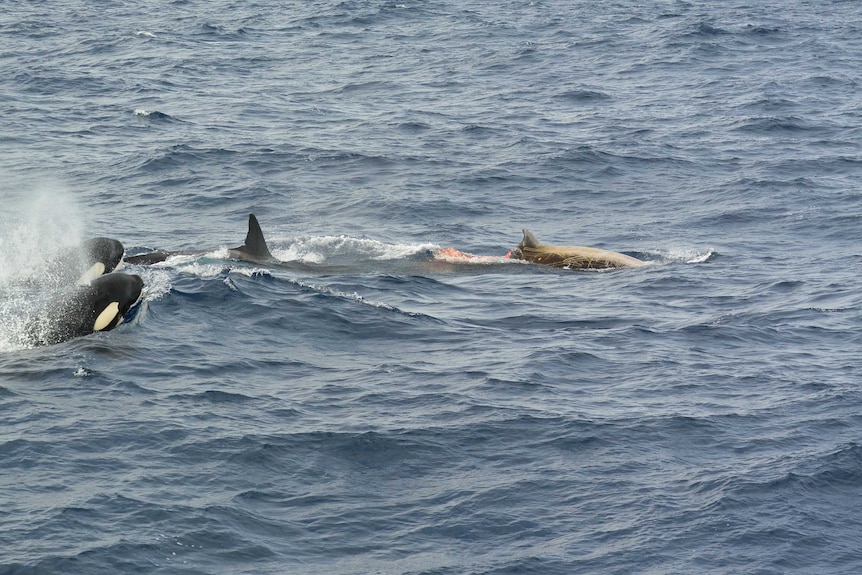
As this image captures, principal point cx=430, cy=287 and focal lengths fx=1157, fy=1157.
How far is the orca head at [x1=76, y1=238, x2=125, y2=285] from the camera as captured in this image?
1770 centimetres

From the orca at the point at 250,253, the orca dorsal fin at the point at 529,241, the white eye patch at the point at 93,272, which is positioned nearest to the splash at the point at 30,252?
the white eye patch at the point at 93,272

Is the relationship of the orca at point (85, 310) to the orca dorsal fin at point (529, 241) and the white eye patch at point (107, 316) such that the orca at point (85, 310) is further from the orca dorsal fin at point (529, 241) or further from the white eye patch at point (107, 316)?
the orca dorsal fin at point (529, 241)

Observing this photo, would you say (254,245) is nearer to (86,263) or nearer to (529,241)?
(86,263)

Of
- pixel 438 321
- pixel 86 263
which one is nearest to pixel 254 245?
pixel 86 263

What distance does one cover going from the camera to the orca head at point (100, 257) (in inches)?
697

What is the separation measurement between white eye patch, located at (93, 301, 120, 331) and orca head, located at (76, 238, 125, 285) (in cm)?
276

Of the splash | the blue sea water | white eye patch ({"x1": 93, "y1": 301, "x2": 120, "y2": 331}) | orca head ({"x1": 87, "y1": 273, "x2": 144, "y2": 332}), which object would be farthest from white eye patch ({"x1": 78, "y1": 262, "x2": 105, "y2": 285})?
white eye patch ({"x1": 93, "y1": 301, "x2": 120, "y2": 331})

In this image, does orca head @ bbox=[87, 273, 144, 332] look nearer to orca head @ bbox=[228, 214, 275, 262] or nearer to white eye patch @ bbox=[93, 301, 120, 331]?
white eye patch @ bbox=[93, 301, 120, 331]

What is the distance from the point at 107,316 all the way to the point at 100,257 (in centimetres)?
321

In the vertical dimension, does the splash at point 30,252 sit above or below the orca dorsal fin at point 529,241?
above

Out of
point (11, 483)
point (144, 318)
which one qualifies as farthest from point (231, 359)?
point (11, 483)

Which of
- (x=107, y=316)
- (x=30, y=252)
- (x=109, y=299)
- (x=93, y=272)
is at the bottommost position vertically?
(x=30, y=252)

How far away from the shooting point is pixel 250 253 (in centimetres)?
2002

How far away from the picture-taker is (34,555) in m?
9.46
